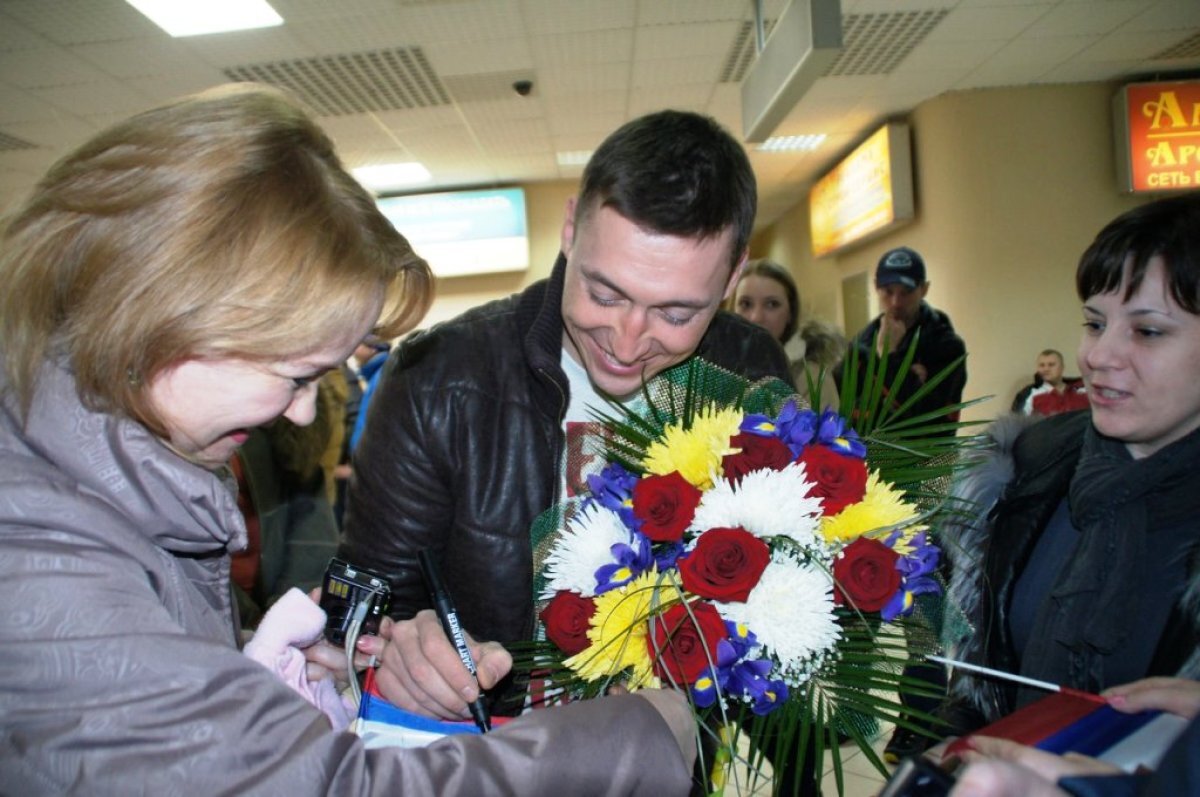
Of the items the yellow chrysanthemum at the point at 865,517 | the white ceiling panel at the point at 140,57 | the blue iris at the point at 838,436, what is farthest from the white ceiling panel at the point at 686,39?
the yellow chrysanthemum at the point at 865,517

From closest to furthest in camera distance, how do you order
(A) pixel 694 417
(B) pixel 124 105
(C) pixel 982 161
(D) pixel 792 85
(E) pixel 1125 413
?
(A) pixel 694 417 < (E) pixel 1125 413 < (D) pixel 792 85 < (B) pixel 124 105 < (C) pixel 982 161

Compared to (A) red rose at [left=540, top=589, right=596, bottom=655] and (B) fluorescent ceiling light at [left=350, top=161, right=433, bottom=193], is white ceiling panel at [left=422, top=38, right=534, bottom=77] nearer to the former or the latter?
(B) fluorescent ceiling light at [left=350, top=161, right=433, bottom=193]

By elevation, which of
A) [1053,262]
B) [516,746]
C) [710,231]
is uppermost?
[1053,262]

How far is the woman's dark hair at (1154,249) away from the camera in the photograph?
150cm

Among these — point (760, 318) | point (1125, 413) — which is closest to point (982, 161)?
point (760, 318)

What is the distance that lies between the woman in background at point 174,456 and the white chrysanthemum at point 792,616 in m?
0.12

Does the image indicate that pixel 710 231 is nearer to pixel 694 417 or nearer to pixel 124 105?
pixel 694 417

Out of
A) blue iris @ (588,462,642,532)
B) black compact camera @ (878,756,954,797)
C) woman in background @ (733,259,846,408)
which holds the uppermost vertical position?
woman in background @ (733,259,846,408)

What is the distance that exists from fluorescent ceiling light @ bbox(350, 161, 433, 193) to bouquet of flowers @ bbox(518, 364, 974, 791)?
24.4 ft

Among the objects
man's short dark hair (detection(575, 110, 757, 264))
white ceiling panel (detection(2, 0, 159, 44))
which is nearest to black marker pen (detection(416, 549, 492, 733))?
man's short dark hair (detection(575, 110, 757, 264))

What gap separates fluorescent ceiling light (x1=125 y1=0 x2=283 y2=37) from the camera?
4426mm

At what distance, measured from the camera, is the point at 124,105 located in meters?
5.86

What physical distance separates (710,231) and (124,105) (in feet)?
20.1

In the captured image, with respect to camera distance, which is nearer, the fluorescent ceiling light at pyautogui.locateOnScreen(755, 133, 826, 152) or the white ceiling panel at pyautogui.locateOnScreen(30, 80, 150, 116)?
the white ceiling panel at pyautogui.locateOnScreen(30, 80, 150, 116)
